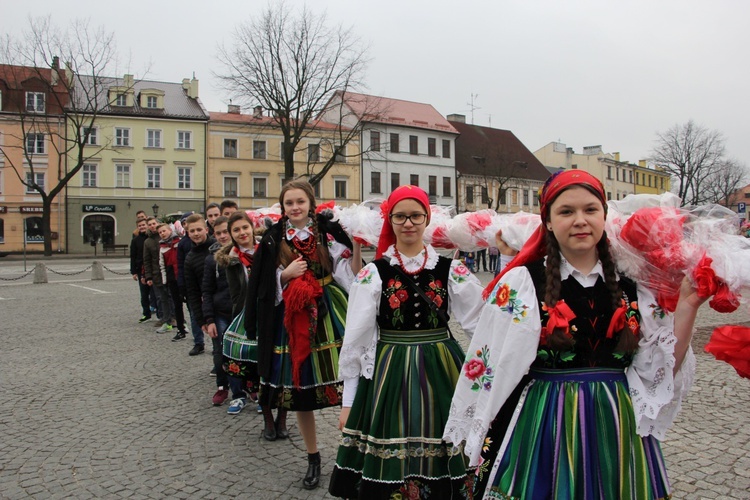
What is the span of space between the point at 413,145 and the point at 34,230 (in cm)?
2818

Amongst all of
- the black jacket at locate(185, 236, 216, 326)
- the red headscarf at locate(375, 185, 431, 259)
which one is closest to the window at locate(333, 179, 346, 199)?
the black jacket at locate(185, 236, 216, 326)

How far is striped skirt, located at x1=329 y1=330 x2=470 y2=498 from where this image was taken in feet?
8.58

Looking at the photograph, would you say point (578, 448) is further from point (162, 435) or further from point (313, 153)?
point (313, 153)

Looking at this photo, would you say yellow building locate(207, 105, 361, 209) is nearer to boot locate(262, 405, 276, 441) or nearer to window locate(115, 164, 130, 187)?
window locate(115, 164, 130, 187)

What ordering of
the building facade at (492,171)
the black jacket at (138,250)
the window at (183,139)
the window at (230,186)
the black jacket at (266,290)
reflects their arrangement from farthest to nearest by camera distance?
the building facade at (492,171) < the window at (230,186) < the window at (183,139) < the black jacket at (138,250) < the black jacket at (266,290)

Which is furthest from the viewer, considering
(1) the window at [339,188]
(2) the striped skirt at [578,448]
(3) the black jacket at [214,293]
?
(1) the window at [339,188]

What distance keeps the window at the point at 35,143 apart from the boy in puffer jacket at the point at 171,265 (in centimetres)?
3472

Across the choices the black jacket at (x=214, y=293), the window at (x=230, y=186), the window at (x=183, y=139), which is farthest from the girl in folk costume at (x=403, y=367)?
Answer: the window at (x=183, y=139)

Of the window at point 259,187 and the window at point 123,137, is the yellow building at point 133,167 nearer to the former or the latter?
the window at point 123,137

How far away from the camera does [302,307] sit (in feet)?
11.9

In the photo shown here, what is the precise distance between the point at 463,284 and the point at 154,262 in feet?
25.8

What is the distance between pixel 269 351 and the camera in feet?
12.1

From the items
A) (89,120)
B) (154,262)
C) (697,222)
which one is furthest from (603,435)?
(89,120)

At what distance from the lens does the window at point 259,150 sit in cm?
4075
